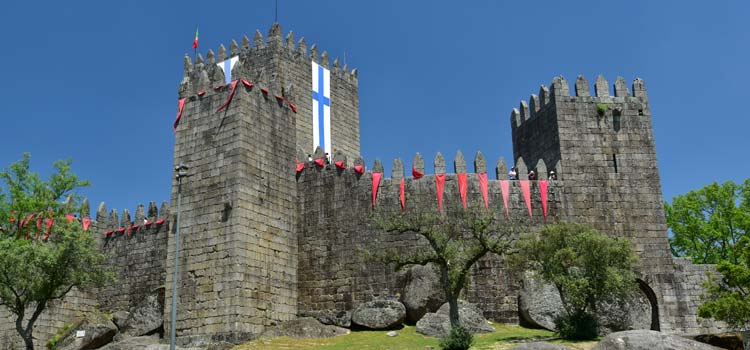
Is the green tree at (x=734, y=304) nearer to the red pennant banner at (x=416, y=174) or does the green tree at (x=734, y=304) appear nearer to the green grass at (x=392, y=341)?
the green grass at (x=392, y=341)

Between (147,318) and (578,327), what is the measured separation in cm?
1500

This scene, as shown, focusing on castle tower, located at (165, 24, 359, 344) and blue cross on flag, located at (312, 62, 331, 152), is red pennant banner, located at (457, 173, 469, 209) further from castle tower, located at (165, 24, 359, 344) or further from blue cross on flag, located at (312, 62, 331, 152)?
blue cross on flag, located at (312, 62, 331, 152)

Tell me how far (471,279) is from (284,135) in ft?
27.7

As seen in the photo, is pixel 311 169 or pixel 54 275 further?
pixel 311 169

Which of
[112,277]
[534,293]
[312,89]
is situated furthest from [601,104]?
[112,277]

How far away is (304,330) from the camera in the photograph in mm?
25719

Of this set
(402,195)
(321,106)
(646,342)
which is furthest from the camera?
A: (321,106)

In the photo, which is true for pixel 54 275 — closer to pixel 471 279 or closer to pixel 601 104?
pixel 471 279

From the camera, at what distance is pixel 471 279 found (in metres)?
27.4

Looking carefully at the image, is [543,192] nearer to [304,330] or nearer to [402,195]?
[402,195]

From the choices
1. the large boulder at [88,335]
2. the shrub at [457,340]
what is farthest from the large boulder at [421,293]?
the large boulder at [88,335]

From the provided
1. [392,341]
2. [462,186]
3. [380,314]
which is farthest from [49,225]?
[462,186]

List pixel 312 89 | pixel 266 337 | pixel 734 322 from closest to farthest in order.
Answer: pixel 734 322, pixel 266 337, pixel 312 89

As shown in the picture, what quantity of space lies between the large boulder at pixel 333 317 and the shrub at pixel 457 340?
5.83m
